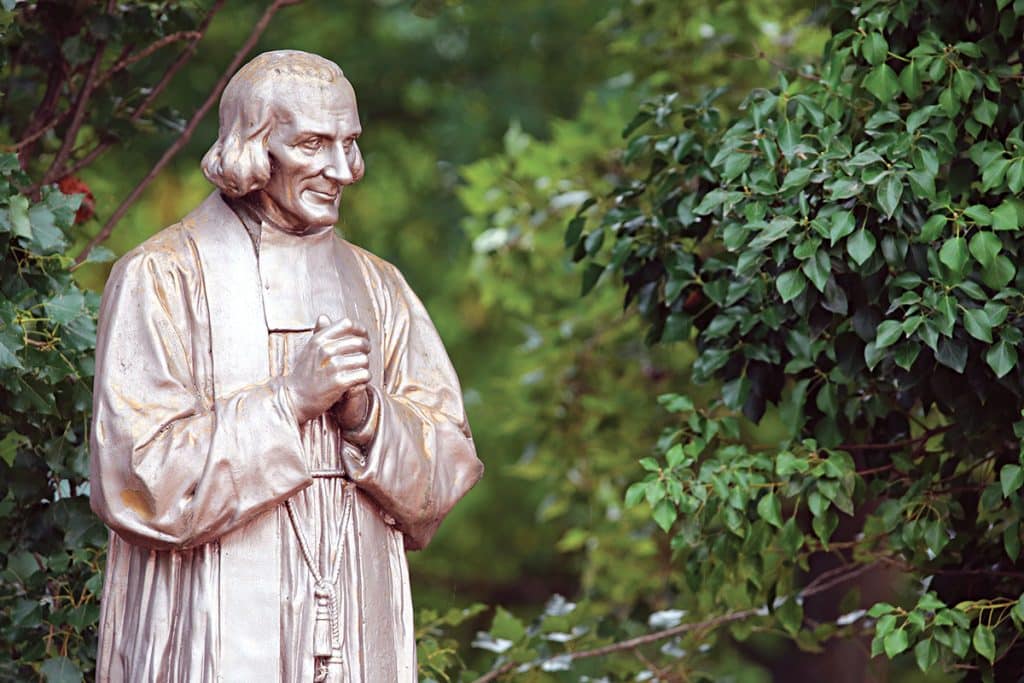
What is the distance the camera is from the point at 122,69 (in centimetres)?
736

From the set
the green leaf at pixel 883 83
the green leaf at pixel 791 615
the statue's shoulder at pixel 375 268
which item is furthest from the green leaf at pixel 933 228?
the statue's shoulder at pixel 375 268

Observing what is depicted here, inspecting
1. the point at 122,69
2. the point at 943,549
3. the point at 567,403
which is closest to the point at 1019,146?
the point at 943,549

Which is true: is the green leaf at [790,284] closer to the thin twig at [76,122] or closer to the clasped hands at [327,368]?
the clasped hands at [327,368]

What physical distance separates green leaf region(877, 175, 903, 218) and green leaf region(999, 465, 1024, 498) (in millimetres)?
844

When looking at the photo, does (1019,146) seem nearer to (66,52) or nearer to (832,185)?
(832,185)

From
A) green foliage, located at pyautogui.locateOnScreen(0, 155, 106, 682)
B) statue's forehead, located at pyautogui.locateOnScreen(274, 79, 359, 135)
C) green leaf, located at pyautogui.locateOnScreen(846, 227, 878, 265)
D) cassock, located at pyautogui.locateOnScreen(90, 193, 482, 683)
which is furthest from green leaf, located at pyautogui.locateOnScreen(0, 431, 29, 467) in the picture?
green leaf, located at pyautogui.locateOnScreen(846, 227, 878, 265)

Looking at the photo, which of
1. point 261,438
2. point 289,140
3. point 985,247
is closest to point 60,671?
point 261,438

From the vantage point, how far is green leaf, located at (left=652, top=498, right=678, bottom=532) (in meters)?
6.12

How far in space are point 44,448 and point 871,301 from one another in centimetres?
274

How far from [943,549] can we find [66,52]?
363 centimetres

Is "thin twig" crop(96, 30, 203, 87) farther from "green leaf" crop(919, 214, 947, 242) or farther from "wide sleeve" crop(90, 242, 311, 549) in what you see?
"green leaf" crop(919, 214, 947, 242)

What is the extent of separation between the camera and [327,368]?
4758mm

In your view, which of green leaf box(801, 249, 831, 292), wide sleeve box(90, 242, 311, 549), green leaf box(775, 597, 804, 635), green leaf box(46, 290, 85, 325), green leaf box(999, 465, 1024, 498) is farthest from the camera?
green leaf box(775, 597, 804, 635)

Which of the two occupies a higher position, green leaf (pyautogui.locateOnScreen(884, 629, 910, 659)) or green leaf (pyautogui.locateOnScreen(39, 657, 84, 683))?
green leaf (pyautogui.locateOnScreen(39, 657, 84, 683))
